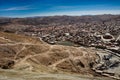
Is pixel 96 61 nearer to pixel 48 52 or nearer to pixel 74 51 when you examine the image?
pixel 74 51

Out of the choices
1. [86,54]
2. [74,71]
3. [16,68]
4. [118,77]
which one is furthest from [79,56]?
[16,68]

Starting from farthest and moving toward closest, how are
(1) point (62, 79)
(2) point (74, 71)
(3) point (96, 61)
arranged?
(3) point (96, 61)
(2) point (74, 71)
(1) point (62, 79)

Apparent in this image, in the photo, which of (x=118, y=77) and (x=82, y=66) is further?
(x=82, y=66)

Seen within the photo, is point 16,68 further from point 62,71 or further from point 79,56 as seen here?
point 79,56

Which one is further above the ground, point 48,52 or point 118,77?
point 48,52

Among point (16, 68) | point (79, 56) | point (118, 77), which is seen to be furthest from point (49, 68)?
point (118, 77)

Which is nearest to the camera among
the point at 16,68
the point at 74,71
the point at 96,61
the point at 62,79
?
the point at 62,79

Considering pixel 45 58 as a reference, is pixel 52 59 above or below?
below
